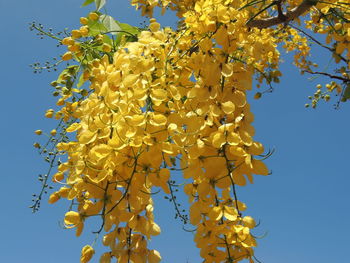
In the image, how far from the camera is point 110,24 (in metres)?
1.86

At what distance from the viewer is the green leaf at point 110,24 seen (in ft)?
6.06

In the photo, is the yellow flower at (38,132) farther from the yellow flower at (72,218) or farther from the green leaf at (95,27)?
the yellow flower at (72,218)

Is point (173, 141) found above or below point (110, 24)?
below

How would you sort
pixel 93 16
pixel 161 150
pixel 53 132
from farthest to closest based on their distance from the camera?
pixel 53 132 < pixel 93 16 < pixel 161 150

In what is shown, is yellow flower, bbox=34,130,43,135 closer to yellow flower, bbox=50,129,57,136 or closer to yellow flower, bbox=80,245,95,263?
yellow flower, bbox=50,129,57,136

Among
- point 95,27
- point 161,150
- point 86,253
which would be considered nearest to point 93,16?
point 95,27

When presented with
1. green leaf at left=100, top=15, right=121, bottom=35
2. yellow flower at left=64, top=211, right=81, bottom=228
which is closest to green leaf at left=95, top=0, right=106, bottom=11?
green leaf at left=100, top=15, right=121, bottom=35

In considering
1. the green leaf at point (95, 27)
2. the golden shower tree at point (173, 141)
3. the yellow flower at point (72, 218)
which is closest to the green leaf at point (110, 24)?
the green leaf at point (95, 27)

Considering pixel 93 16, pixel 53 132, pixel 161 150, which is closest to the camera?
pixel 161 150

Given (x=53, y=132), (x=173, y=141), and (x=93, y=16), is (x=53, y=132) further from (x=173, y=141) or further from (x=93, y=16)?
(x=173, y=141)

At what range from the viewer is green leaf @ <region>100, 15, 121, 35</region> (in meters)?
1.85

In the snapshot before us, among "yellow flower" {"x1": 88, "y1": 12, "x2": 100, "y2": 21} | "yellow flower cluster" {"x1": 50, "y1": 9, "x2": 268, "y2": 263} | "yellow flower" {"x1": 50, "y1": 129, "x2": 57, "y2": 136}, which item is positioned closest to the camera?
"yellow flower cluster" {"x1": 50, "y1": 9, "x2": 268, "y2": 263}

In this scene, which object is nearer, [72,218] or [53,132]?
[72,218]

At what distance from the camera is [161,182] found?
112 centimetres
